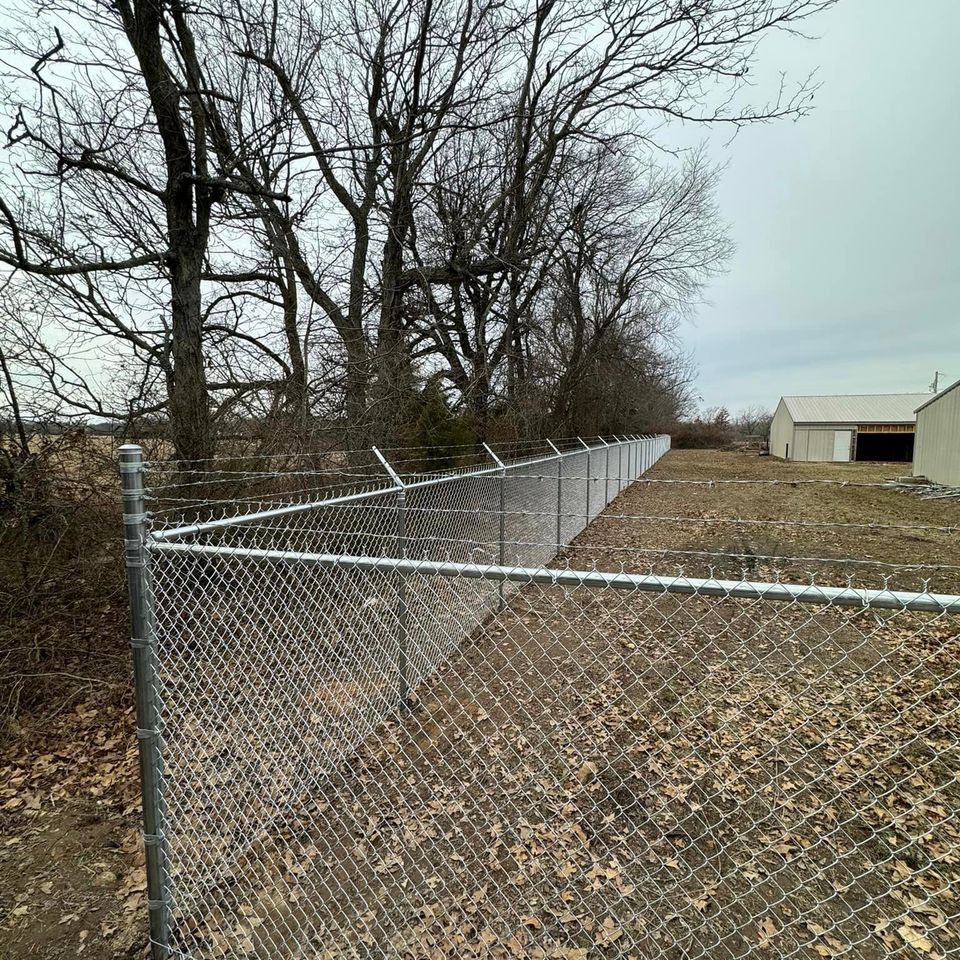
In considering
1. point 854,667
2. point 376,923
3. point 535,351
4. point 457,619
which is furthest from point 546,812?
point 535,351

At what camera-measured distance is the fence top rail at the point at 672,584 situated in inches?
49.9

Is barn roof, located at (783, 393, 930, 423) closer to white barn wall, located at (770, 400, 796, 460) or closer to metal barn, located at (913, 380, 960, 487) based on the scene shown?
white barn wall, located at (770, 400, 796, 460)

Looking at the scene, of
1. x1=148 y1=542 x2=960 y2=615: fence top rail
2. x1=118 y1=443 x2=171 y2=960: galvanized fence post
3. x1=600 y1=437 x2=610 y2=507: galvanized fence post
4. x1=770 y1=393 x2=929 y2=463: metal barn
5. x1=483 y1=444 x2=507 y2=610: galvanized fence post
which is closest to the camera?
x1=148 y1=542 x2=960 y2=615: fence top rail

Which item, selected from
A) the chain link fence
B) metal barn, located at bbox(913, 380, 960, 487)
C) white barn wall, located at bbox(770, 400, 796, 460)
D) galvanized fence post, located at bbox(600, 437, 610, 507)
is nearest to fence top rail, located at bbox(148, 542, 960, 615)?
the chain link fence

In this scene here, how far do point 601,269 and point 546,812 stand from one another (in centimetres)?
1942

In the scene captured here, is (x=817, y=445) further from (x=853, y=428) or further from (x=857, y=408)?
(x=857, y=408)

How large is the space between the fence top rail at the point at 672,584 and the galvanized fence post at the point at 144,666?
3.4 inches

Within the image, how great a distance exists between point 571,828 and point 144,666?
2139mm

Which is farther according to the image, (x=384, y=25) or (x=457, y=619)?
(x=384, y=25)

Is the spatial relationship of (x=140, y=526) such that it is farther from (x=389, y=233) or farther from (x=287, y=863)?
(x=389, y=233)

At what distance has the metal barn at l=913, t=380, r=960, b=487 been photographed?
18141 millimetres

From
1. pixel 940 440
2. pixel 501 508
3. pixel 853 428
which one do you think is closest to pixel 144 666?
pixel 501 508

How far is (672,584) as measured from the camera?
1.47 metres

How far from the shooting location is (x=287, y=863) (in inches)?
98.7
